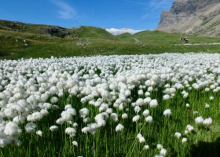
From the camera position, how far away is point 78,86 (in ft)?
19.9

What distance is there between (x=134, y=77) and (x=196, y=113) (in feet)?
7.30

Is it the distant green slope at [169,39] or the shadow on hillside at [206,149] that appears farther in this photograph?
the distant green slope at [169,39]

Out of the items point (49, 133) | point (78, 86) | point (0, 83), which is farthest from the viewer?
point (0, 83)

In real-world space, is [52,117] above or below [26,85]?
below

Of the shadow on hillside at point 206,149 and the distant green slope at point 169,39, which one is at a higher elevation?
the distant green slope at point 169,39

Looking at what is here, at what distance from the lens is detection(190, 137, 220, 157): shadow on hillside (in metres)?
3.78

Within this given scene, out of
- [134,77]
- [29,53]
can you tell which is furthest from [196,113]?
[29,53]

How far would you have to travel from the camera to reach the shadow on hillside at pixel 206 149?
378cm

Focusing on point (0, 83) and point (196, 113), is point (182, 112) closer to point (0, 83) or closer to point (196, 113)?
point (196, 113)

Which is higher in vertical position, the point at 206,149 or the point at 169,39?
the point at 169,39

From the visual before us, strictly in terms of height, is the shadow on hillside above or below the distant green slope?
below

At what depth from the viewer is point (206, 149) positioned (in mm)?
3938

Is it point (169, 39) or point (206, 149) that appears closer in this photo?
point (206, 149)

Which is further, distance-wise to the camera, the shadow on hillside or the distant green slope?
the distant green slope
